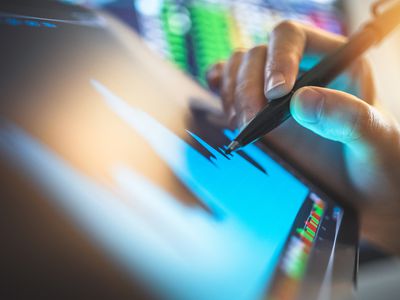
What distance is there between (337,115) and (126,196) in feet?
0.56

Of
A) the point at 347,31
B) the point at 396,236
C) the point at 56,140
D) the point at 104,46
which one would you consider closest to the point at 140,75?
the point at 104,46

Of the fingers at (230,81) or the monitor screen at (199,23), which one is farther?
the monitor screen at (199,23)

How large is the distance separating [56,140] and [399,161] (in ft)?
0.98

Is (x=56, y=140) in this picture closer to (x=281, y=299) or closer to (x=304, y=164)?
(x=281, y=299)

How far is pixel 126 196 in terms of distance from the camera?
0.18m

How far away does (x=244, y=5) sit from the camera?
2.17ft

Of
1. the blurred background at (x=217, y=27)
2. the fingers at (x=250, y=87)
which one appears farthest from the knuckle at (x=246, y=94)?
the blurred background at (x=217, y=27)

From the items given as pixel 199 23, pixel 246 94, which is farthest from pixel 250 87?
pixel 199 23

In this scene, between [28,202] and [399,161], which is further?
[399,161]

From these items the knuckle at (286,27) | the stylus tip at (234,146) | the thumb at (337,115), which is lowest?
the stylus tip at (234,146)

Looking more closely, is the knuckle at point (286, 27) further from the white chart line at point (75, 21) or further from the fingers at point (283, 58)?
the white chart line at point (75, 21)

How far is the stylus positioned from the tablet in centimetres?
2

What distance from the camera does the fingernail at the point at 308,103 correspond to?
25 centimetres

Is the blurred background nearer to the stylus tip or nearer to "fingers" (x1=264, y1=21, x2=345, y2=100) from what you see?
"fingers" (x1=264, y1=21, x2=345, y2=100)
